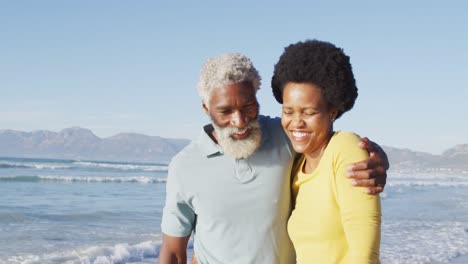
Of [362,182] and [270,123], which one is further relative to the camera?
[270,123]

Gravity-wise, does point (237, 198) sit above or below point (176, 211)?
above

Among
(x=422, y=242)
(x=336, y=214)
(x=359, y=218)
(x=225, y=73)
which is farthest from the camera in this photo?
(x=422, y=242)

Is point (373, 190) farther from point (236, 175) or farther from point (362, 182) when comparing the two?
point (236, 175)

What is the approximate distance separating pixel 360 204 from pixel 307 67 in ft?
2.12

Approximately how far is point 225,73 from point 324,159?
66cm

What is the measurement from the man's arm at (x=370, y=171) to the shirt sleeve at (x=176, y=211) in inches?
40.1

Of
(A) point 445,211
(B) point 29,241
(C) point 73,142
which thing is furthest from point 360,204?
(C) point 73,142

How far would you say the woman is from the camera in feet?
8.08

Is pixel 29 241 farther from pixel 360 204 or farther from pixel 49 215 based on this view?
pixel 360 204

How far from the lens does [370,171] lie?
2486 millimetres

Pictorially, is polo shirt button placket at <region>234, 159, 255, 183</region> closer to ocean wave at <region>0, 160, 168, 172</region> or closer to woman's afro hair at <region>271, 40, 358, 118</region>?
woman's afro hair at <region>271, 40, 358, 118</region>

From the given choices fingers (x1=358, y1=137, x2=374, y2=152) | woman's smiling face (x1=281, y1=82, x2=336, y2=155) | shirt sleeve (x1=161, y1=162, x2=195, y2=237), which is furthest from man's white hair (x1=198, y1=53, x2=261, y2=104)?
fingers (x1=358, y1=137, x2=374, y2=152)

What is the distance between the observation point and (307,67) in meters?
2.68

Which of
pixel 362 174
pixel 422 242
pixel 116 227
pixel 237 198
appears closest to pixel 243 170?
pixel 237 198
